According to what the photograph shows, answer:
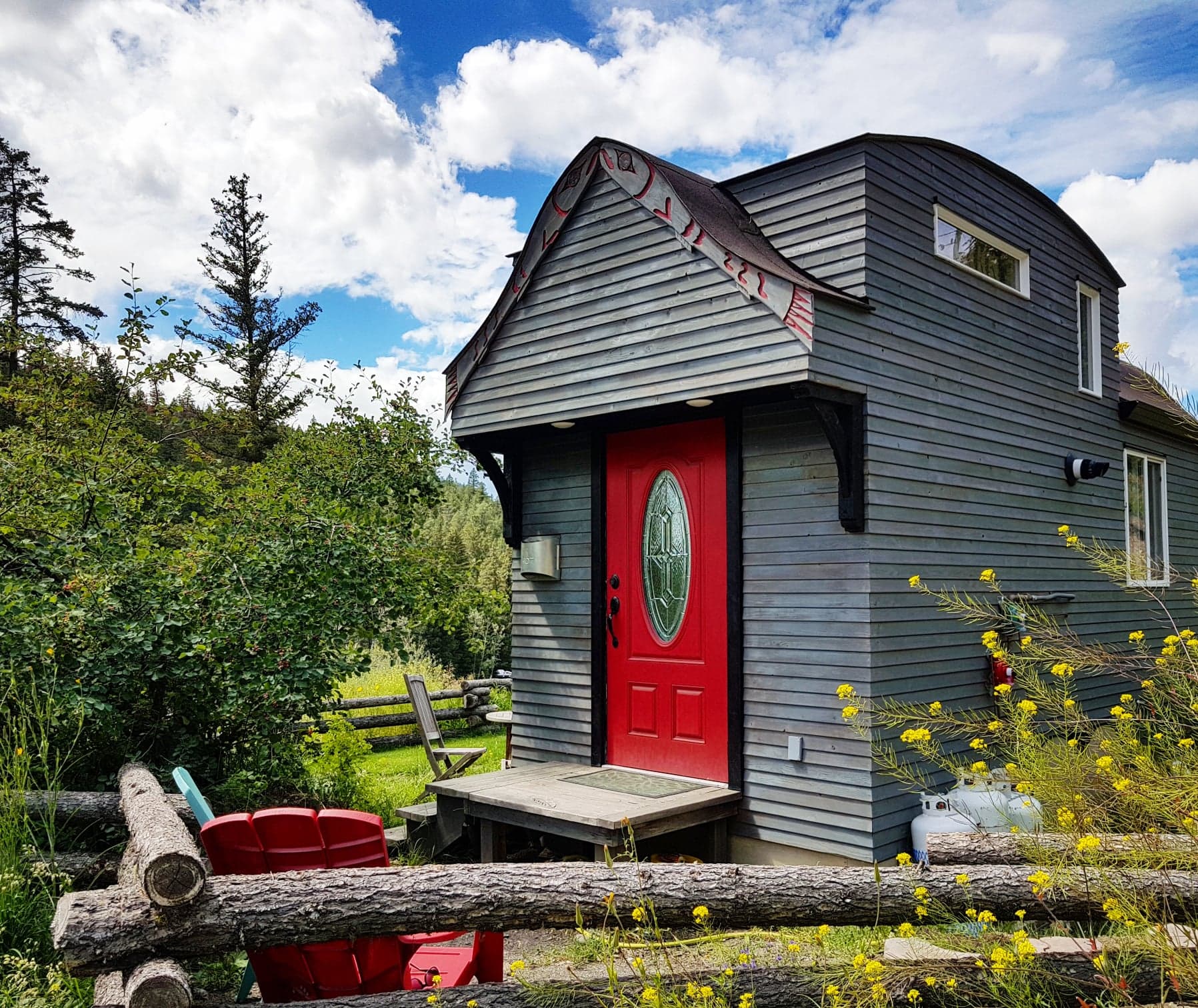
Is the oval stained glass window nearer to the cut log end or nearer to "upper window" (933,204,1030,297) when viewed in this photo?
"upper window" (933,204,1030,297)

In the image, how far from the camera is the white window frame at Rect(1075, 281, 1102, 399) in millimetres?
8164

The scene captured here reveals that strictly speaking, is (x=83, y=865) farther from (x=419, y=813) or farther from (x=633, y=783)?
(x=633, y=783)

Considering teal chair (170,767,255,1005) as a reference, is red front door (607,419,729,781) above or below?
above

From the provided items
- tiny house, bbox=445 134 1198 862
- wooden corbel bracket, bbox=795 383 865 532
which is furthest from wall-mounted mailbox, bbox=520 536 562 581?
wooden corbel bracket, bbox=795 383 865 532

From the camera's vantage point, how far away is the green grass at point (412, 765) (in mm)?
7762

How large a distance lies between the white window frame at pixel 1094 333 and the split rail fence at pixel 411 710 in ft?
22.7

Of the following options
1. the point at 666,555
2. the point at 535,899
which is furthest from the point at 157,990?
the point at 666,555

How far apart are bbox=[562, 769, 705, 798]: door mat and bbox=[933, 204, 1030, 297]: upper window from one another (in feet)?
13.6

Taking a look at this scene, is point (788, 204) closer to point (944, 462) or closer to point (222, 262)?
point (944, 462)

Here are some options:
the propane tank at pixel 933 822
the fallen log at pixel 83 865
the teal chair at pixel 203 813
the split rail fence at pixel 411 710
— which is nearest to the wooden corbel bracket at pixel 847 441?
the propane tank at pixel 933 822

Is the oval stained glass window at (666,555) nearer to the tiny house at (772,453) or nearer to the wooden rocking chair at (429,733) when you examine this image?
the tiny house at (772,453)

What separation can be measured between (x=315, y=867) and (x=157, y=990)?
0.74m

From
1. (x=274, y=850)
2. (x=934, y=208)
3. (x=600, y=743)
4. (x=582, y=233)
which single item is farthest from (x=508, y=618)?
(x=274, y=850)

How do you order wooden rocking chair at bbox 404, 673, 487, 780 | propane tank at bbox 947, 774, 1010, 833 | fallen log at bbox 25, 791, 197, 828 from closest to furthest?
fallen log at bbox 25, 791, 197, 828 → propane tank at bbox 947, 774, 1010, 833 → wooden rocking chair at bbox 404, 673, 487, 780
